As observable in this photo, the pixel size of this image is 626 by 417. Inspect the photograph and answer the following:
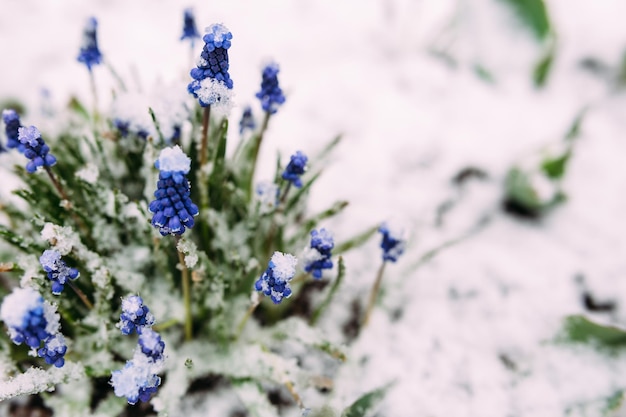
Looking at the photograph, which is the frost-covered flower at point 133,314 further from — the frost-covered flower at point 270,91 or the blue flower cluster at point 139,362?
the frost-covered flower at point 270,91

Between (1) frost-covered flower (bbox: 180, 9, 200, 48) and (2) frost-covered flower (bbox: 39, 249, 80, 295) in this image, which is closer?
(2) frost-covered flower (bbox: 39, 249, 80, 295)

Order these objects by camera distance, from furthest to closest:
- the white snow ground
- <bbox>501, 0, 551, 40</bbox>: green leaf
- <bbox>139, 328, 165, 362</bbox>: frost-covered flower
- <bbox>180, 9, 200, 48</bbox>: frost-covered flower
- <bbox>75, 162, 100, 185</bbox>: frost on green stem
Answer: <bbox>501, 0, 551, 40</bbox>: green leaf → the white snow ground → <bbox>180, 9, 200, 48</bbox>: frost-covered flower → <bbox>75, 162, 100, 185</bbox>: frost on green stem → <bbox>139, 328, 165, 362</bbox>: frost-covered flower

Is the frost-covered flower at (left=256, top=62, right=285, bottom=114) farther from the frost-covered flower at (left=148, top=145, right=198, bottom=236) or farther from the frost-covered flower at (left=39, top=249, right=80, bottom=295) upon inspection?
the frost-covered flower at (left=39, top=249, right=80, bottom=295)

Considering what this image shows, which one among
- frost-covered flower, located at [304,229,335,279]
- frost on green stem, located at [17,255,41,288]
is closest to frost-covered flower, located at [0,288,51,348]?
frost on green stem, located at [17,255,41,288]

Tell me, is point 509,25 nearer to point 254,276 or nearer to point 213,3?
point 213,3

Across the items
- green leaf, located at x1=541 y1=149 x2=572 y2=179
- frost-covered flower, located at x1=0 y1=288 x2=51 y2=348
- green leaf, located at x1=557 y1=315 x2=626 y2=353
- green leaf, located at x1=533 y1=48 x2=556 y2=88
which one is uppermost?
green leaf, located at x1=533 y1=48 x2=556 y2=88

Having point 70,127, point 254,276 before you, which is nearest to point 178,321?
point 254,276

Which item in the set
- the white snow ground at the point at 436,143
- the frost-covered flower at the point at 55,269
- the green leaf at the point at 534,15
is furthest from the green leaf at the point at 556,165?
the frost-covered flower at the point at 55,269
